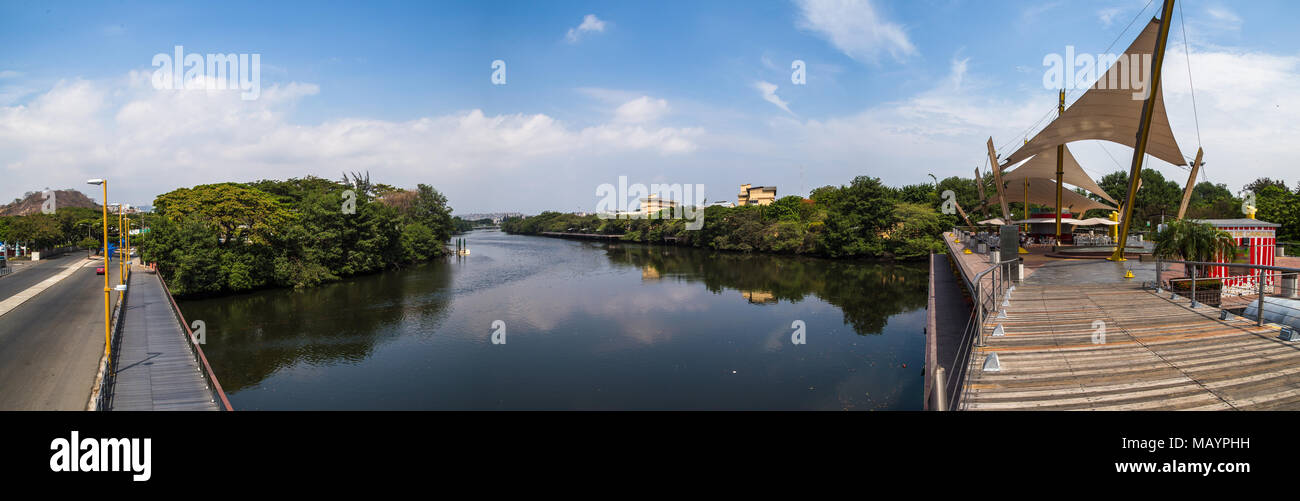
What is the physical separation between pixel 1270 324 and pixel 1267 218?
44926mm

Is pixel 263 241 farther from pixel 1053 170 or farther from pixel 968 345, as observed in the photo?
pixel 1053 170

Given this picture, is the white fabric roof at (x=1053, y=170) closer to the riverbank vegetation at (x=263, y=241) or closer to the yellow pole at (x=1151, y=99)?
the yellow pole at (x=1151, y=99)

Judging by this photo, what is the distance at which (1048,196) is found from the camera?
31406 mm

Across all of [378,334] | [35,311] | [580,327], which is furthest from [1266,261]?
[35,311]

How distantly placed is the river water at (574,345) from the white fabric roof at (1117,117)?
7.65m

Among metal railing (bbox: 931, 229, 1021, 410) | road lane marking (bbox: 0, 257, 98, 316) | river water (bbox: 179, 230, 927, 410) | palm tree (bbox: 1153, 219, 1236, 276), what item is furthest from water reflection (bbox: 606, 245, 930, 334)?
road lane marking (bbox: 0, 257, 98, 316)

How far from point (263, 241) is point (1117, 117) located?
40737mm

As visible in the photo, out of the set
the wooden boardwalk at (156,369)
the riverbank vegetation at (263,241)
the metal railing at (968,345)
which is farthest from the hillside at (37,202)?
the metal railing at (968,345)

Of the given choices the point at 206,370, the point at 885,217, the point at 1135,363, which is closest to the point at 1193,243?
the point at 1135,363

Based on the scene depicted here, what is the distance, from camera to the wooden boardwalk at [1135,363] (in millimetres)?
4789
